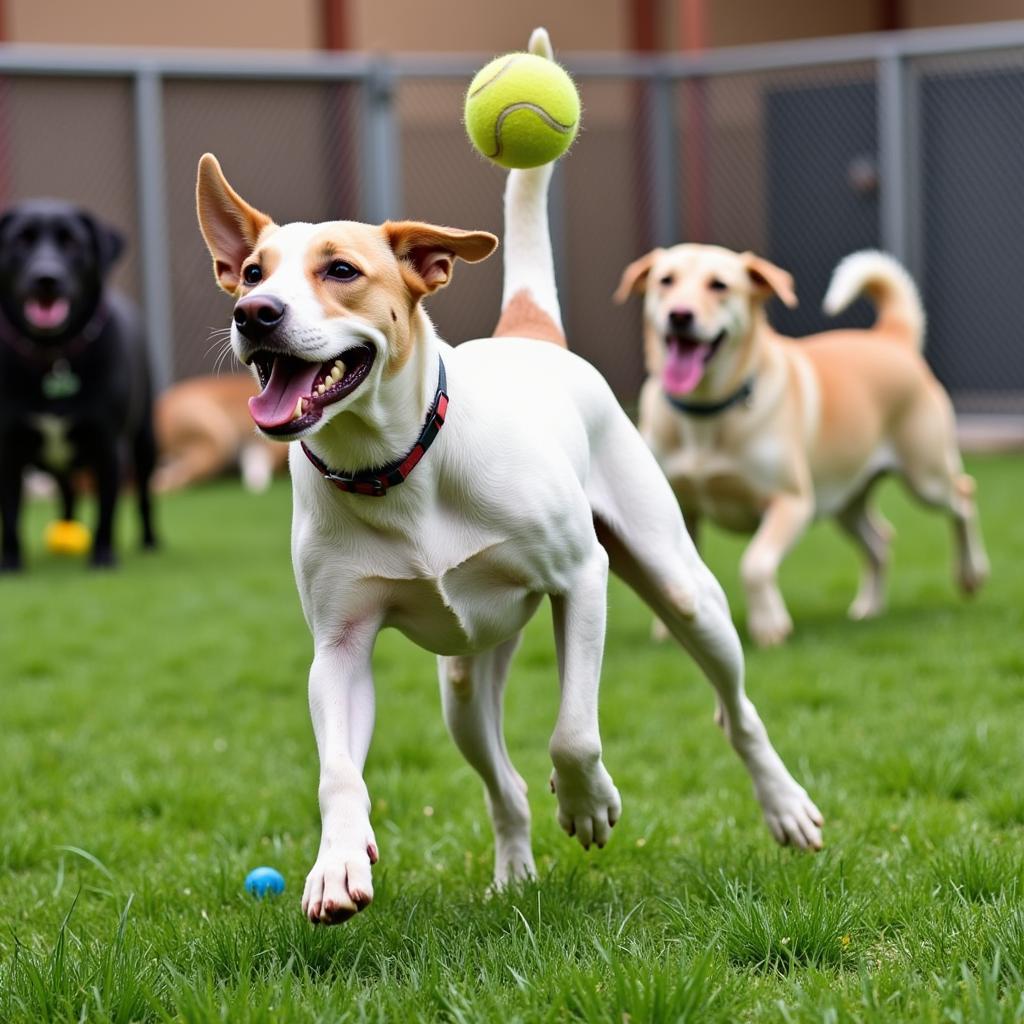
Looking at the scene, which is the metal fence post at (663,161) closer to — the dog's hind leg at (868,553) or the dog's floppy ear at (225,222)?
the dog's hind leg at (868,553)

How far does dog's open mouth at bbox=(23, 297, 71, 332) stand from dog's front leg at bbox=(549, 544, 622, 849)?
5.76m

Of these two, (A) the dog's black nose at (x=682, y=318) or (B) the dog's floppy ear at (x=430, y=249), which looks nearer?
(B) the dog's floppy ear at (x=430, y=249)


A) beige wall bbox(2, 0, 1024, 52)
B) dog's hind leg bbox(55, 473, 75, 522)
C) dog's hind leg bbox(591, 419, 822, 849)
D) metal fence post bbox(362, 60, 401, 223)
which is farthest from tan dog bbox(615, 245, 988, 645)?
beige wall bbox(2, 0, 1024, 52)

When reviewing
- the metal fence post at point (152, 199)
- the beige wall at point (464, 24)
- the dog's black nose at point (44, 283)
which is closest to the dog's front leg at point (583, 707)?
the dog's black nose at point (44, 283)

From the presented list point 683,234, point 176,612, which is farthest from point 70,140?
point 176,612

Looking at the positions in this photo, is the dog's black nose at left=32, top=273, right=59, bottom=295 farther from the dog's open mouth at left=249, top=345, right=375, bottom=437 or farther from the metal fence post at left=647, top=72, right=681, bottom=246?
the metal fence post at left=647, top=72, right=681, bottom=246

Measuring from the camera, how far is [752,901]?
9.33 ft

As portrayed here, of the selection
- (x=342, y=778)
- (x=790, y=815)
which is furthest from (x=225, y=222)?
(x=790, y=815)

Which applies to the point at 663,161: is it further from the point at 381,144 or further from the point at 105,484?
the point at 105,484

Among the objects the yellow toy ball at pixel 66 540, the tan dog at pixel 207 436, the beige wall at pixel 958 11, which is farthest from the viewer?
the beige wall at pixel 958 11

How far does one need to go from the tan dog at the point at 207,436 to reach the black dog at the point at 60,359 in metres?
4.49

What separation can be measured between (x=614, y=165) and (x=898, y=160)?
2408mm

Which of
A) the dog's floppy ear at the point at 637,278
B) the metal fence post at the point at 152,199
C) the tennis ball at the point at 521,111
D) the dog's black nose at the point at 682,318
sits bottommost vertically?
the dog's black nose at the point at 682,318

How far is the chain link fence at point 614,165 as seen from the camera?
511 inches
